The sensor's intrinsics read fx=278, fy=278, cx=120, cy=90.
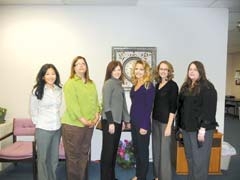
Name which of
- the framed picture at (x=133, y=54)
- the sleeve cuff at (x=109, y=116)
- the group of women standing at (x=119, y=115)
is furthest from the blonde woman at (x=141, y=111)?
the framed picture at (x=133, y=54)

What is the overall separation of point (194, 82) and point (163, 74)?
0.42m

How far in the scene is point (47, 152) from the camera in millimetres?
3049

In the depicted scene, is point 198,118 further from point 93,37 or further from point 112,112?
point 93,37

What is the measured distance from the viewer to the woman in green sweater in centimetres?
299

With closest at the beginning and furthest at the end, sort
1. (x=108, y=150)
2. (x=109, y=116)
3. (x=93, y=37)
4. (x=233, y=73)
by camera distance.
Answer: (x=109, y=116)
(x=108, y=150)
(x=93, y=37)
(x=233, y=73)

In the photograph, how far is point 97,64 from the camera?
4.50 meters

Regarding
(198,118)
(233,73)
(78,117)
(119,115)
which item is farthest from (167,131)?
(233,73)

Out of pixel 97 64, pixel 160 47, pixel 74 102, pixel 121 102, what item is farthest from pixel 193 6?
pixel 74 102

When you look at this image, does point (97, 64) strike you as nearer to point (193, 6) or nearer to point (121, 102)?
point (121, 102)

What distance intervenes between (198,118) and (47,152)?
166 centimetres

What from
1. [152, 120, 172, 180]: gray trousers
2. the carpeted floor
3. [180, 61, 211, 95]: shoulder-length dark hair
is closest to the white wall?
the carpeted floor

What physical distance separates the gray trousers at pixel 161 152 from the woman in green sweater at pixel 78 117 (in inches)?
30.4

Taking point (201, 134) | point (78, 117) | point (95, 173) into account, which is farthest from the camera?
point (95, 173)

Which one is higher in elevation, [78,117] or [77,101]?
[77,101]
